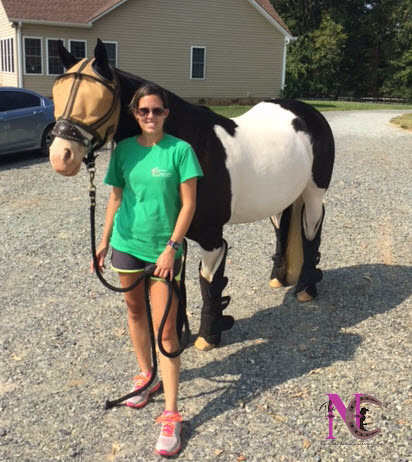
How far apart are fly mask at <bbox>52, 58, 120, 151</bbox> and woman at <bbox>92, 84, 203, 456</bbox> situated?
16 cm

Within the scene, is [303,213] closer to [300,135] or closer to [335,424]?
[300,135]

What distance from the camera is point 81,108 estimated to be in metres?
2.58

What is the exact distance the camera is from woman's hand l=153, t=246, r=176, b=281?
8.77ft

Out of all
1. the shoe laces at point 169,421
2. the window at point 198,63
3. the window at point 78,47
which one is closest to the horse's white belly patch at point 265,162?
the shoe laces at point 169,421

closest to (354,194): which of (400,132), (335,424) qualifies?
(335,424)

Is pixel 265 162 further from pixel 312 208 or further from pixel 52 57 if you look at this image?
pixel 52 57

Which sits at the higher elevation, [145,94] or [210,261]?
[145,94]

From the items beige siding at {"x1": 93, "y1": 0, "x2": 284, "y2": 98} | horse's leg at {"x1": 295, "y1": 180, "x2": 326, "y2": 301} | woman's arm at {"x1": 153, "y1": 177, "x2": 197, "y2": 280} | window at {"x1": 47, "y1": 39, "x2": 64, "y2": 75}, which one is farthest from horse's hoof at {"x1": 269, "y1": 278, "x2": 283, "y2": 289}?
beige siding at {"x1": 93, "y1": 0, "x2": 284, "y2": 98}

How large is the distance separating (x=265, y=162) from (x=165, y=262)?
4.51ft

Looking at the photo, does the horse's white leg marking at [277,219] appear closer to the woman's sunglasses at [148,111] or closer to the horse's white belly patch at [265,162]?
the horse's white belly patch at [265,162]

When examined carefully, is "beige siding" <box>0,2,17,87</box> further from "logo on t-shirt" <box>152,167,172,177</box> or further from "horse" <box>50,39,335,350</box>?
"logo on t-shirt" <box>152,167,172,177</box>

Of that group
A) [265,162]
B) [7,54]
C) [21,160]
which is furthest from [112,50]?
[265,162]

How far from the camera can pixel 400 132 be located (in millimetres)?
15344

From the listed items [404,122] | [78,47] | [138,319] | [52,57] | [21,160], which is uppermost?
[138,319]
